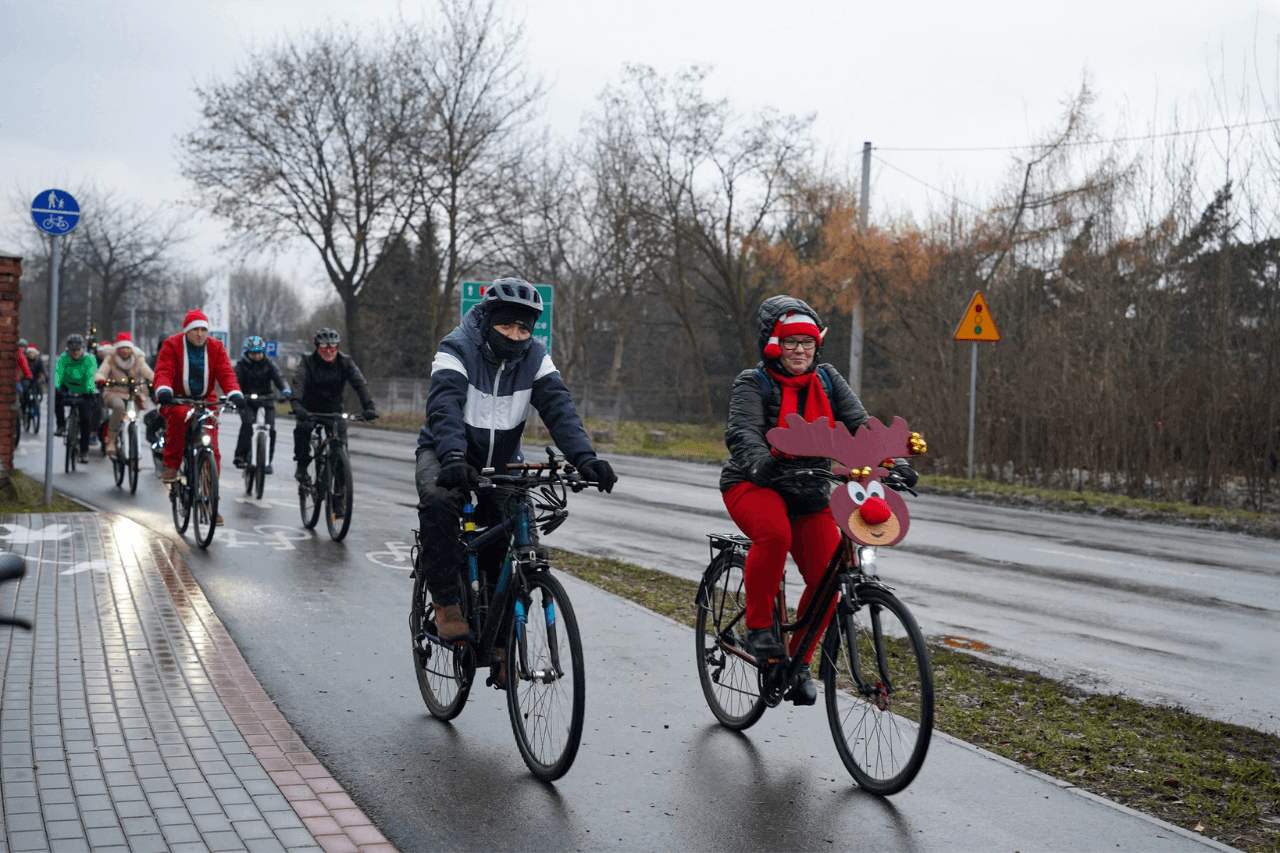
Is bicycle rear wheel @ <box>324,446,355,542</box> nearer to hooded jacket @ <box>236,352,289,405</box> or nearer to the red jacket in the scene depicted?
the red jacket

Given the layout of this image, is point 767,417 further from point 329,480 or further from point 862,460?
point 329,480

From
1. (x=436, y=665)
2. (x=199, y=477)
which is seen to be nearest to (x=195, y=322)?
(x=199, y=477)

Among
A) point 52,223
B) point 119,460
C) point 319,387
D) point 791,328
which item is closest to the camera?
point 791,328

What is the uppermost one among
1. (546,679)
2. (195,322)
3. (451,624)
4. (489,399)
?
(195,322)

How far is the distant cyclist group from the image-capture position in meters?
4.65

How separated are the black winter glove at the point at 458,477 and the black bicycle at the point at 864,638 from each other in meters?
1.19

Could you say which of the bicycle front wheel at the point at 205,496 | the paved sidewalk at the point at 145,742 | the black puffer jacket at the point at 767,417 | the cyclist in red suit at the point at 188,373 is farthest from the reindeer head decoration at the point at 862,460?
the cyclist in red suit at the point at 188,373

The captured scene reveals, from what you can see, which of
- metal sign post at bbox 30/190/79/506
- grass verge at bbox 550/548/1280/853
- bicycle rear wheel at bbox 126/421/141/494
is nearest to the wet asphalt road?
grass verge at bbox 550/548/1280/853

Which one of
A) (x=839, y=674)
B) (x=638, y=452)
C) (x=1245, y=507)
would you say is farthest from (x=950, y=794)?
(x=638, y=452)

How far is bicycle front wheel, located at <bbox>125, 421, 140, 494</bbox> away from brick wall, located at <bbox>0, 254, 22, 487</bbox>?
196 cm

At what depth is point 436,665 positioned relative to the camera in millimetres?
5652

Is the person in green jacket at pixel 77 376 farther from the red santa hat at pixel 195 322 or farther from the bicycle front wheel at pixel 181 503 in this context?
the bicycle front wheel at pixel 181 503

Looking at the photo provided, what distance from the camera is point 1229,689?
6.90 m

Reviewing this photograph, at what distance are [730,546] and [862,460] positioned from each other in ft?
2.92
